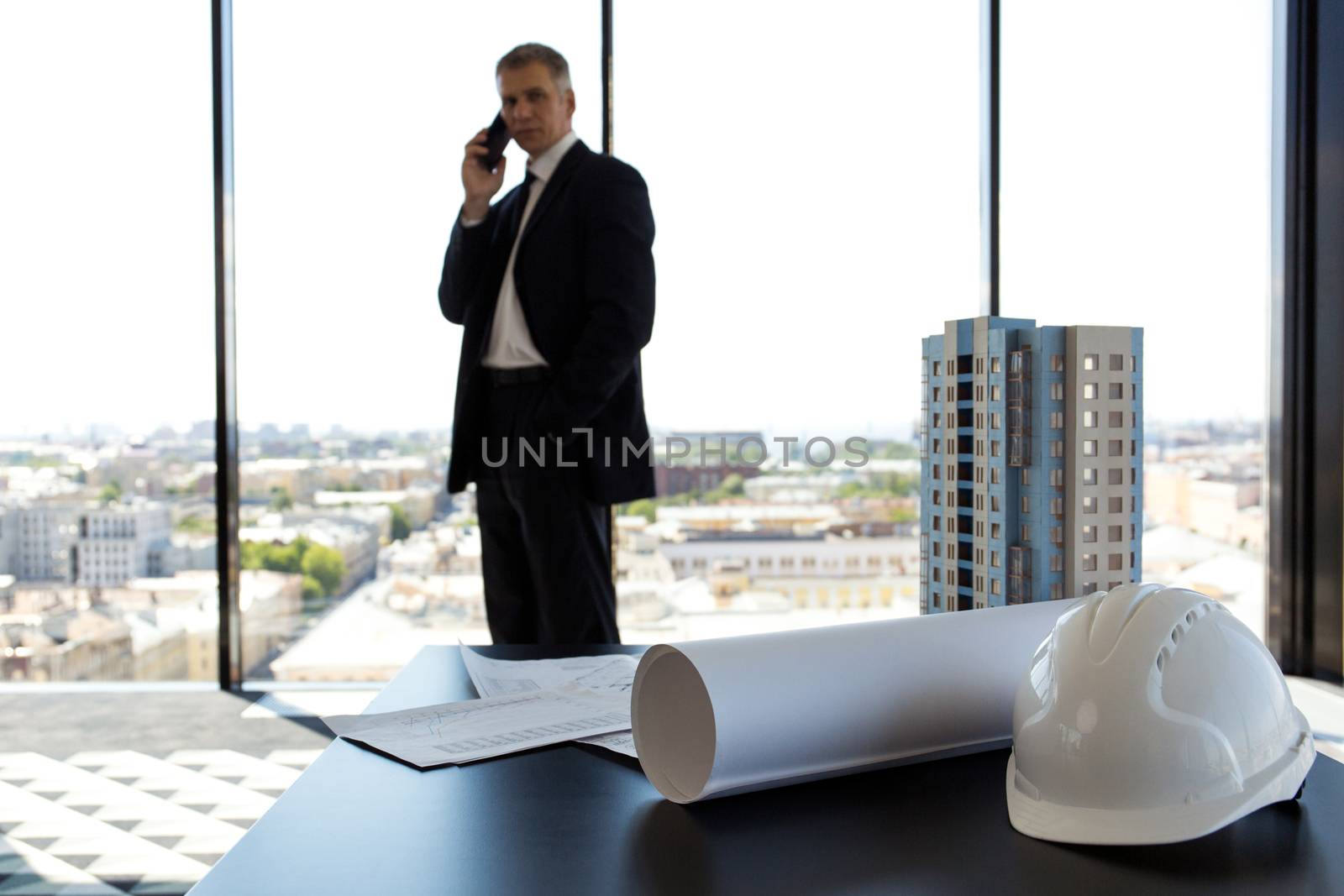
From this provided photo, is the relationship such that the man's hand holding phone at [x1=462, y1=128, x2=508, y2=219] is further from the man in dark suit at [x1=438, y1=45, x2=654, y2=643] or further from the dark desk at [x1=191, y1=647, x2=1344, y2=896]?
the dark desk at [x1=191, y1=647, x2=1344, y2=896]

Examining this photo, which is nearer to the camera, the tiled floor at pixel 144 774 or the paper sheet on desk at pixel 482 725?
the paper sheet on desk at pixel 482 725

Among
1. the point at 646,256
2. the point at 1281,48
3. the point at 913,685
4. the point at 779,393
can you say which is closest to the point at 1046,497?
the point at 913,685

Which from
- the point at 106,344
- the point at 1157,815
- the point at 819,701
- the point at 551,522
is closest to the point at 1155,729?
the point at 1157,815

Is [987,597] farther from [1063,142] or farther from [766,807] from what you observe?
[1063,142]

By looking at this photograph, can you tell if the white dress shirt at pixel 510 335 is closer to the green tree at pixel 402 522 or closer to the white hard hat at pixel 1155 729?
the green tree at pixel 402 522

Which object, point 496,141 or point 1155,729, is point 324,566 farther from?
point 1155,729

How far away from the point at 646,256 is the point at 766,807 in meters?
1.62

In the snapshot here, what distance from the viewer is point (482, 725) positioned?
80 centimetres

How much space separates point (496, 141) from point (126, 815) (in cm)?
162

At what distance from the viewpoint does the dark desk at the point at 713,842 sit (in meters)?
0.51

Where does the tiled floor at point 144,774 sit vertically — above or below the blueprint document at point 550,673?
below

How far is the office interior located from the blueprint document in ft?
5.99

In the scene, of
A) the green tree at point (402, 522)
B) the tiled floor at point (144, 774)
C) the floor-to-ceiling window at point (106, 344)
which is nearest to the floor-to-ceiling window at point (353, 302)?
the green tree at point (402, 522)

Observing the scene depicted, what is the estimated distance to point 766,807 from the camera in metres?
0.61
